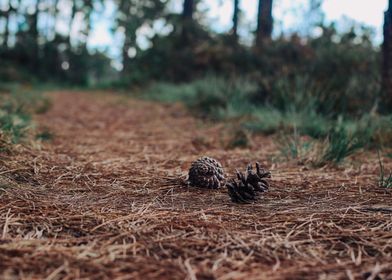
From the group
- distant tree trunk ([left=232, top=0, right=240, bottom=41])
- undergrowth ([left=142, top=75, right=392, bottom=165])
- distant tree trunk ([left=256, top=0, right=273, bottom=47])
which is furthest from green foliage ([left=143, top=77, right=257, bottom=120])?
distant tree trunk ([left=232, top=0, right=240, bottom=41])

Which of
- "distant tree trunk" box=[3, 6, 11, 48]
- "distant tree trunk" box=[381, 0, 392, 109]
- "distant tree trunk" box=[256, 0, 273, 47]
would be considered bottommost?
"distant tree trunk" box=[381, 0, 392, 109]

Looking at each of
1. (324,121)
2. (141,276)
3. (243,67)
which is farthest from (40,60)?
(141,276)

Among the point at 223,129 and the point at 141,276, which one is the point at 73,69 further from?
the point at 141,276

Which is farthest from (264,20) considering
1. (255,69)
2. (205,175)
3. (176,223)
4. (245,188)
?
(176,223)

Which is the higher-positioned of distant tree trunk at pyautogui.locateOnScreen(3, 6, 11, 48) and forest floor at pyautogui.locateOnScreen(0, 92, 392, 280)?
distant tree trunk at pyautogui.locateOnScreen(3, 6, 11, 48)

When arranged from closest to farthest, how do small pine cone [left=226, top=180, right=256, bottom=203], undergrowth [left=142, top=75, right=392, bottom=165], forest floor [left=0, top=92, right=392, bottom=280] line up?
forest floor [left=0, top=92, right=392, bottom=280]
small pine cone [left=226, top=180, right=256, bottom=203]
undergrowth [left=142, top=75, right=392, bottom=165]

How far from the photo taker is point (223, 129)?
433 centimetres

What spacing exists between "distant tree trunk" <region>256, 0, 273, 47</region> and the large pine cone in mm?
7254

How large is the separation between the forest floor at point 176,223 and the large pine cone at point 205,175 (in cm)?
7

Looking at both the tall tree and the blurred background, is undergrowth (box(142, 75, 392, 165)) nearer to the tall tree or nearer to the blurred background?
the blurred background

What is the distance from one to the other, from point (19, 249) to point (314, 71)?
5.64 m

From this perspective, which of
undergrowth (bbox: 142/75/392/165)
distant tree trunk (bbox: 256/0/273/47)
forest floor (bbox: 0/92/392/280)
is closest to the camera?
forest floor (bbox: 0/92/392/280)

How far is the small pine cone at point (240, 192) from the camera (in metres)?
1.78

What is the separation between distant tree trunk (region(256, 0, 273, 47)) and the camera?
8.99m
